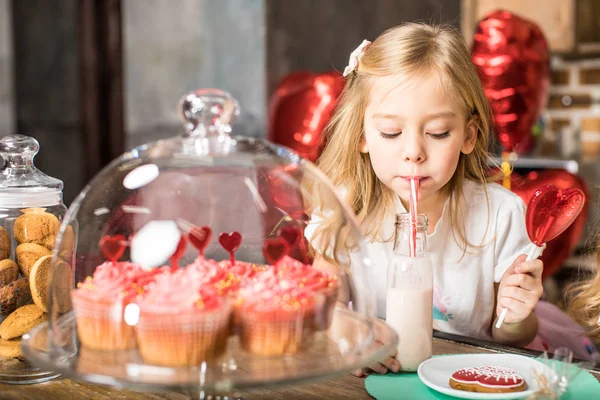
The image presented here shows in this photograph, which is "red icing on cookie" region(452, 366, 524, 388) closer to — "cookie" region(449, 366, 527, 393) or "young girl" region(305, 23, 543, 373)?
"cookie" region(449, 366, 527, 393)

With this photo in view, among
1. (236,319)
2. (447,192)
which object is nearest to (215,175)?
(236,319)

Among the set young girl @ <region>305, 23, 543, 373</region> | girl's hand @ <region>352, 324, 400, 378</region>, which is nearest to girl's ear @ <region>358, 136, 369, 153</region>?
young girl @ <region>305, 23, 543, 373</region>

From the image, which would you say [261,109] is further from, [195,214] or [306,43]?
[195,214]

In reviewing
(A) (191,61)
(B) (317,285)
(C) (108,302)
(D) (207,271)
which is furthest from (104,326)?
(A) (191,61)

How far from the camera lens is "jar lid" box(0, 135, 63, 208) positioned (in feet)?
3.72

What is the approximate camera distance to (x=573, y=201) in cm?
115

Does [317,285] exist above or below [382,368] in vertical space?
above

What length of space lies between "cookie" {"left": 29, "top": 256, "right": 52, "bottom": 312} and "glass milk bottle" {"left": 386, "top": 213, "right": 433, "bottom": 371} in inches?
19.3

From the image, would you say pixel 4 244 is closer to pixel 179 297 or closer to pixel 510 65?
pixel 179 297

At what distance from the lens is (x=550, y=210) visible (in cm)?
116

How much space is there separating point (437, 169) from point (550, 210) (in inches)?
9.2

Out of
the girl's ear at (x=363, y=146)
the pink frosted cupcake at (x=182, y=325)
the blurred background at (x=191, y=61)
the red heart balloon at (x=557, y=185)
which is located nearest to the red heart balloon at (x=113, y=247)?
the pink frosted cupcake at (x=182, y=325)

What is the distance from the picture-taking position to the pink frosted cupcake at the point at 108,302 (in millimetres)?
861

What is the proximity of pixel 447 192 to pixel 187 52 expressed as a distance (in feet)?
7.88
